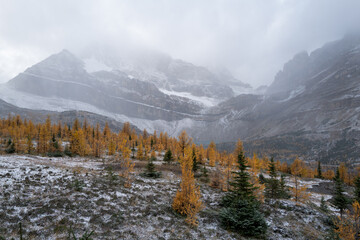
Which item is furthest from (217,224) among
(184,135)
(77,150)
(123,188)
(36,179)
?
(77,150)

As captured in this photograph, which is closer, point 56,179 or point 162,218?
point 162,218

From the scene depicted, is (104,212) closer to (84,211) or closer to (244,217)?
(84,211)

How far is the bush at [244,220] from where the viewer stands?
58.3ft

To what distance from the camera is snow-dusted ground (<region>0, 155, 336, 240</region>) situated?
14055mm

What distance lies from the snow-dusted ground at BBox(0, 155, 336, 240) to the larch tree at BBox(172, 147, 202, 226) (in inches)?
34.2

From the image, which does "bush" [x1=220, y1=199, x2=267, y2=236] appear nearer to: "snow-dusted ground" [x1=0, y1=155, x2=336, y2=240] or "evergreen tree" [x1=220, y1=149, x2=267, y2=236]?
"evergreen tree" [x1=220, y1=149, x2=267, y2=236]

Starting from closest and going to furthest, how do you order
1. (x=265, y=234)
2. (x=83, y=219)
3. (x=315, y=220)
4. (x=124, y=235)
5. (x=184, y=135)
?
1. (x=124, y=235)
2. (x=83, y=219)
3. (x=265, y=234)
4. (x=315, y=220)
5. (x=184, y=135)

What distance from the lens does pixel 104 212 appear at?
1694 cm

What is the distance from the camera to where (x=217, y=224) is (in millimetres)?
18875

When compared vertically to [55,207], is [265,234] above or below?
below

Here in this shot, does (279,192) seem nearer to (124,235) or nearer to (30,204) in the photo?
(124,235)

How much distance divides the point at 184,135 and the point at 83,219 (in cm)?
3078

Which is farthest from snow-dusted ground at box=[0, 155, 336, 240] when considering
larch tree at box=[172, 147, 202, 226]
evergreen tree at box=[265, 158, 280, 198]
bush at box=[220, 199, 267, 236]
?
evergreen tree at box=[265, 158, 280, 198]

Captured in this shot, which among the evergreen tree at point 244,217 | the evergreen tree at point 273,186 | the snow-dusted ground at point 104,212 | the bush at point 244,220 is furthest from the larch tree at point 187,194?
the evergreen tree at point 273,186
